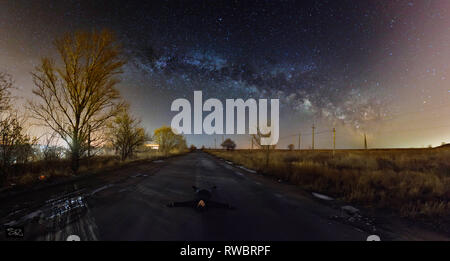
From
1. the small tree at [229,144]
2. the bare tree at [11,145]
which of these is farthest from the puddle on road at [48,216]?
the small tree at [229,144]

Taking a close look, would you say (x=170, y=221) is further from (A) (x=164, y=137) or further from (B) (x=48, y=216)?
(A) (x=164, y=137)

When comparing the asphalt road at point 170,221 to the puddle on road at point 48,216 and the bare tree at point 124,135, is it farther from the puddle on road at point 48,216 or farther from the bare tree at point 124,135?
the bare tree at point 124,135

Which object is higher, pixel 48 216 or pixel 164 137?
pixel 164 137

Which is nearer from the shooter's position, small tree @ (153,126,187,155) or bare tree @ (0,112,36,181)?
bare tree @ (0,112,36,181)

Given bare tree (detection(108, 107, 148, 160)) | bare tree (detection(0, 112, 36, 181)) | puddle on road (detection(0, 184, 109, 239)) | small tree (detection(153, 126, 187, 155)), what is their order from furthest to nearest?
small tree (detection(153, 126, 187, 155)) < bare tree (detection(108, 107, 148, 160)) < bare tree (detection(0, 112, 36, 181)) < puddle on road (detection(0, 184, 109, 239))

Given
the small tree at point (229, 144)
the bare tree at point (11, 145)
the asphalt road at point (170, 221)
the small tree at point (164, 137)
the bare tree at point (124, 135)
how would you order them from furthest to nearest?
the small tree at point (229, 144)
the small tree at point (164, 137)
the bare tree at point (124, 135)
the bare tree at point (11, 145)
the asphalt road at point (170, 221)

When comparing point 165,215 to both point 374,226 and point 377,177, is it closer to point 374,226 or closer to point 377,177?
point 374,226

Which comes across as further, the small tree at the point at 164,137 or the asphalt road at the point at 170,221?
the small tree at the point at 164,137

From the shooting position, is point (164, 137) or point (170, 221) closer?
point (170, 221)

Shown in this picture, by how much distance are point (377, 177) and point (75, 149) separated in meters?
16.6

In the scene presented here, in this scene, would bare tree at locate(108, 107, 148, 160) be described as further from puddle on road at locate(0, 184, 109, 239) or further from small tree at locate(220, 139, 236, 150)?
small tree at locate(220, 139, 236, 150)

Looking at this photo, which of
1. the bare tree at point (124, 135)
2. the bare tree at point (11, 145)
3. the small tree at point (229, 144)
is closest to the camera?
the bare tree at point (11, 145)

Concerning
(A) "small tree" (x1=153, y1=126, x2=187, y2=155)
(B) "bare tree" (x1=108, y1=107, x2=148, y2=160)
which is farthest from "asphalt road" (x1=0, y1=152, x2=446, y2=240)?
(A) "small tree" (x1=153, y1=126, x2=187, y2=155)

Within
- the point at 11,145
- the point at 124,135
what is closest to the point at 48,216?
the point at 11,145
